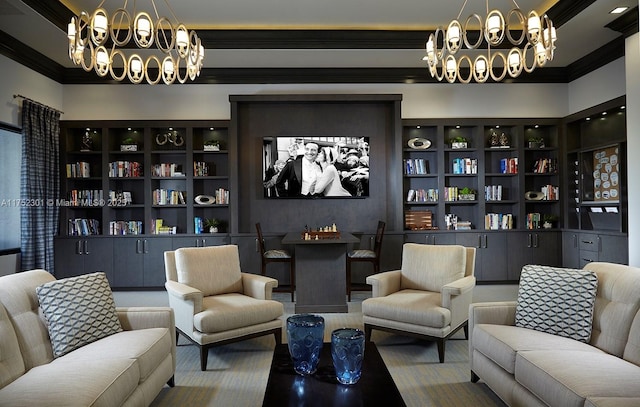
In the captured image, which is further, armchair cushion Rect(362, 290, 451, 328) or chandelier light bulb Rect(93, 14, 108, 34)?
armchair cushion Rect(362, 290, 451, 328)

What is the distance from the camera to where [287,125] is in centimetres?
709

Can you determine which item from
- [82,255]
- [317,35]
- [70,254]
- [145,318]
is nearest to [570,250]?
[317,35]

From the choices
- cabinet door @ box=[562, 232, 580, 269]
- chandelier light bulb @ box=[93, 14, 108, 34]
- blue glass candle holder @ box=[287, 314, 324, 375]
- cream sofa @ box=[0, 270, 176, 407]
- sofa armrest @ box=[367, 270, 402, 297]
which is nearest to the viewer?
cream sofa @ box=[0, 270, 176, 407]

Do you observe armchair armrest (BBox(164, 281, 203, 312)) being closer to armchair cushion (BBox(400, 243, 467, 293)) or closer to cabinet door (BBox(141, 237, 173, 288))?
armchair cushion (BBox(400, 243, 467, 293))

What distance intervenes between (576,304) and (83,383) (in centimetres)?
276

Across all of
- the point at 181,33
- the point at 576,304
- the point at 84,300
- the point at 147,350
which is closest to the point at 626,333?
the point at 576,304

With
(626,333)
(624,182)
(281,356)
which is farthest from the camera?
(624,182)

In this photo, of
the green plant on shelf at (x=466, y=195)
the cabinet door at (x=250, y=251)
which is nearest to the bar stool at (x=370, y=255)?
the cabinet door at (x=250, y=251)

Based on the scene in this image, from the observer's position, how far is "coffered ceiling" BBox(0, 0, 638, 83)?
202 inches

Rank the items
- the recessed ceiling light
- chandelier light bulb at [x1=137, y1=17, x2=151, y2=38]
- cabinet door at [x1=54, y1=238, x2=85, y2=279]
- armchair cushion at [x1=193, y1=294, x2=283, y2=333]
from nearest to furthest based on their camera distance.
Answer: chandelier light bulb at [x1=137, y1=17, x2=151, y2=38] → armchair cushion at [x1=193, y1=294, x2=283, y2=333] → the recessed ceiling light → cabinet door at [x1=54, y1=238, x2=85, y2=279]

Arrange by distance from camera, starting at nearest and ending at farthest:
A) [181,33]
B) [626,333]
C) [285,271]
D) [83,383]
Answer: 1. [83,383]
2. [626,333]
3. [181,33]
4. [285,271]

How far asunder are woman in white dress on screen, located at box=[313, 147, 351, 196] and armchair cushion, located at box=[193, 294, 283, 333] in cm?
316

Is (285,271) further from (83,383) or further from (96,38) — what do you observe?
(83,383)

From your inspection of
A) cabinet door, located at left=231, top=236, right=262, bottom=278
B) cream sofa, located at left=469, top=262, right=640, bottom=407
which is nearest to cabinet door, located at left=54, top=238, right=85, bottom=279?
cabinet door, located at left=231, top=236, right=262, bottom=278
